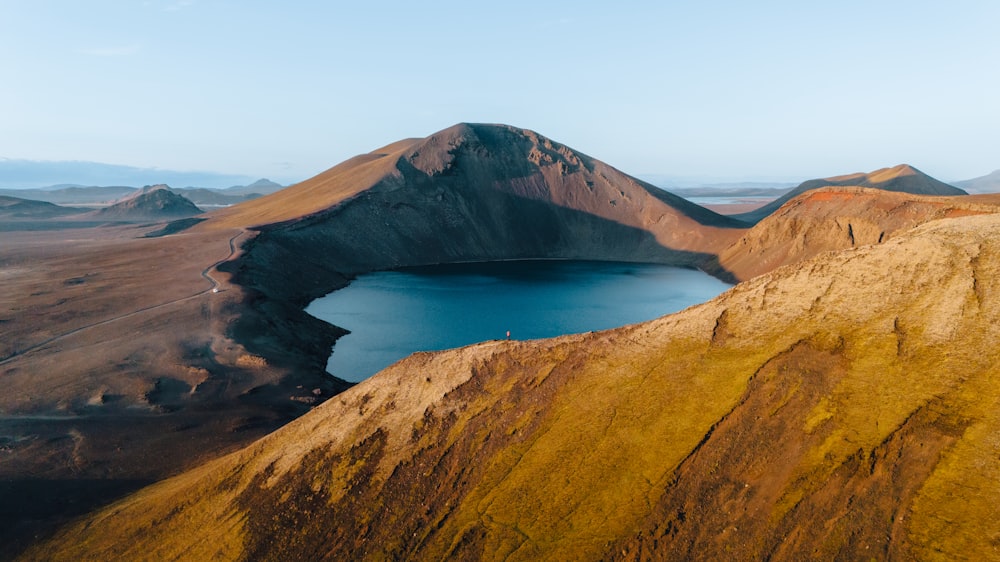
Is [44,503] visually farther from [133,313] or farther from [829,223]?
[829,223]

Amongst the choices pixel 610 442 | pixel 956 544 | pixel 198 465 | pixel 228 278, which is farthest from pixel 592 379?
pixel 228 278

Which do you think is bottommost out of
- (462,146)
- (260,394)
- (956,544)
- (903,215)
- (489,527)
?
(260,394)

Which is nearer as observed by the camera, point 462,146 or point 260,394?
point 260,394

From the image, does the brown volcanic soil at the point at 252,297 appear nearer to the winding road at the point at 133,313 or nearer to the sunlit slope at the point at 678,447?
the winding road at the point at 133,313

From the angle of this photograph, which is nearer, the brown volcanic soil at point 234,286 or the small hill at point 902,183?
the brown volcanic soil at point 234,286

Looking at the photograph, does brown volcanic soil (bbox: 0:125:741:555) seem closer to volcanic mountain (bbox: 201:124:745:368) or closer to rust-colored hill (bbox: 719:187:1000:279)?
volcanic mountain (bbox: 201:124:745:368)

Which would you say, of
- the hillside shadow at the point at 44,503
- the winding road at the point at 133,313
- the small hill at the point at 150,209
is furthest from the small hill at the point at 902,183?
the small hill at the point at 150,209

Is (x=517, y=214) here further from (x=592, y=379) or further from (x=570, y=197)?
(x=592, y=379)
